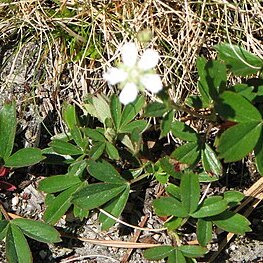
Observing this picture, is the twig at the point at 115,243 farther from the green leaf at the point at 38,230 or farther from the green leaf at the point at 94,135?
the green leaf at the point at 94,135

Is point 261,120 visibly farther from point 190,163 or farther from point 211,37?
point 211,37

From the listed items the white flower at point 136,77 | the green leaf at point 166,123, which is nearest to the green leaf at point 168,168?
the green leaf at point 166,123

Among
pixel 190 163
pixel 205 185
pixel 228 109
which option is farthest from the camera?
pixel 205 185

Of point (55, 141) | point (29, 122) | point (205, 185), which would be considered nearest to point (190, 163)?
point (205, 185)

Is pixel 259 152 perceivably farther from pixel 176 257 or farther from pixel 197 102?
pixel 176 257

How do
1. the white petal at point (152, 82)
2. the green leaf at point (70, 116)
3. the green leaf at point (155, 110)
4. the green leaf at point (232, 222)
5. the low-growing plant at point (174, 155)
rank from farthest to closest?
the green leaf at point (70, 116) → the green leaf at point (232, 222) → the low-growing plant at point (174, 155) → the green leaf at point (155, 110) → the white petal at point (152, 82)

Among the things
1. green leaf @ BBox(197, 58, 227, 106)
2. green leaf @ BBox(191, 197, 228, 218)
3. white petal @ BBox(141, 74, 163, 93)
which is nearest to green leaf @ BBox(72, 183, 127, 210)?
green leaf @ BBox(191, 197, 228, 218)

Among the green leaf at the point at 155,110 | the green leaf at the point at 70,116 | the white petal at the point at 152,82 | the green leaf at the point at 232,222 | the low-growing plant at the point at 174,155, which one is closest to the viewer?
the white petal at the point at 152,82
